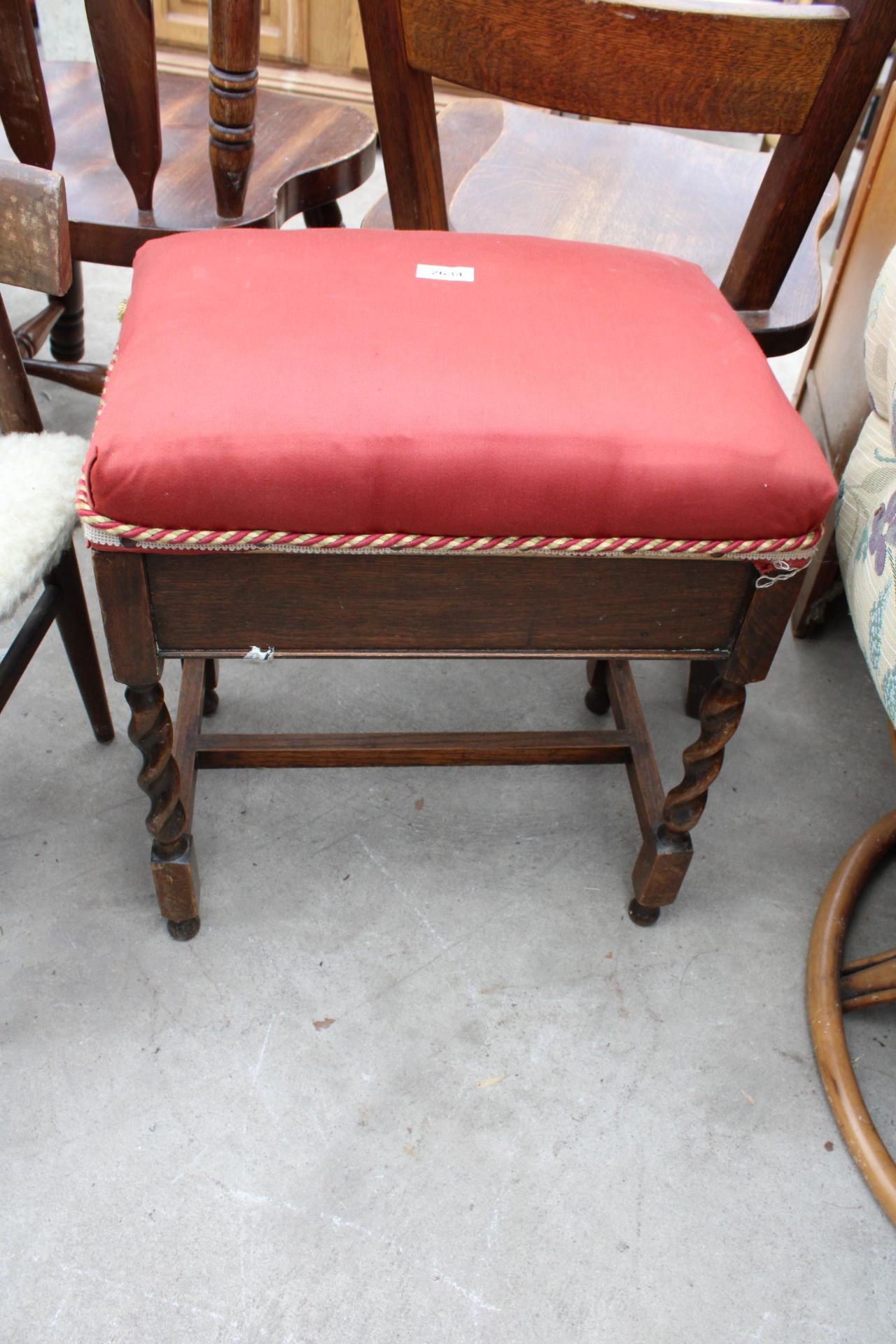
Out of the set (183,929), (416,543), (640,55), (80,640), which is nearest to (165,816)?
(183,929)

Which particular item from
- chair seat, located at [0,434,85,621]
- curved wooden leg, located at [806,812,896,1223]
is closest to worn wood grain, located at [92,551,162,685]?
chair seat, located at [0,434,85,621]

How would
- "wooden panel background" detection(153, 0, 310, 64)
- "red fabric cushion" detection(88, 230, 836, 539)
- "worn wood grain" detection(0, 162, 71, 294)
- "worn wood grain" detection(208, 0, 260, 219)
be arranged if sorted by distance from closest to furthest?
"red fabric cushion" detection(88, 230, 836, 539)
"worn wood grain" detection(0, 162, 71, 294)
"worn wood grain" detection(208, 0, 260, 219)
"wooden panel background" detection(153, 0, 310, 64)

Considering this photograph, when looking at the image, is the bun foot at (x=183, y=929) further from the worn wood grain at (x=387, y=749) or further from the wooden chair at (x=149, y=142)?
the wooden chair at (x=149, y=142)

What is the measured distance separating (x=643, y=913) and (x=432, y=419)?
69cm

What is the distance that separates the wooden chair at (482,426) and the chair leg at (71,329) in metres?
0.99

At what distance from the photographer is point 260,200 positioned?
1.51 meters

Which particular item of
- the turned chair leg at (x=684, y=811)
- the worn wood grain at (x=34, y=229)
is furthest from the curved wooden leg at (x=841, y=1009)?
the worn wood grain at (x=34, y=229)

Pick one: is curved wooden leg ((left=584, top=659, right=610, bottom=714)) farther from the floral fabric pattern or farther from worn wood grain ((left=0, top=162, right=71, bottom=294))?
worn wood grain ((left=0, top=162, right=71, bottom=294))

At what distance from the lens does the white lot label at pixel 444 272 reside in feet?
3.29

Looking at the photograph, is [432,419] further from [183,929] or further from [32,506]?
[183,929]

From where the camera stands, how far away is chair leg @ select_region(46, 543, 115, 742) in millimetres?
1228

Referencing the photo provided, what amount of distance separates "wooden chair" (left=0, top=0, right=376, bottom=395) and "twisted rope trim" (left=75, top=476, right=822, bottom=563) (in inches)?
27.0

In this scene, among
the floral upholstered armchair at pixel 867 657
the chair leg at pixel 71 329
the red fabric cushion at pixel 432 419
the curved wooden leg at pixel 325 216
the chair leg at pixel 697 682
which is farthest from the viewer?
the chair leg at pixel 71 329

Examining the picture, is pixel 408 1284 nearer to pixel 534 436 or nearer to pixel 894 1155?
pixel 894 1155
